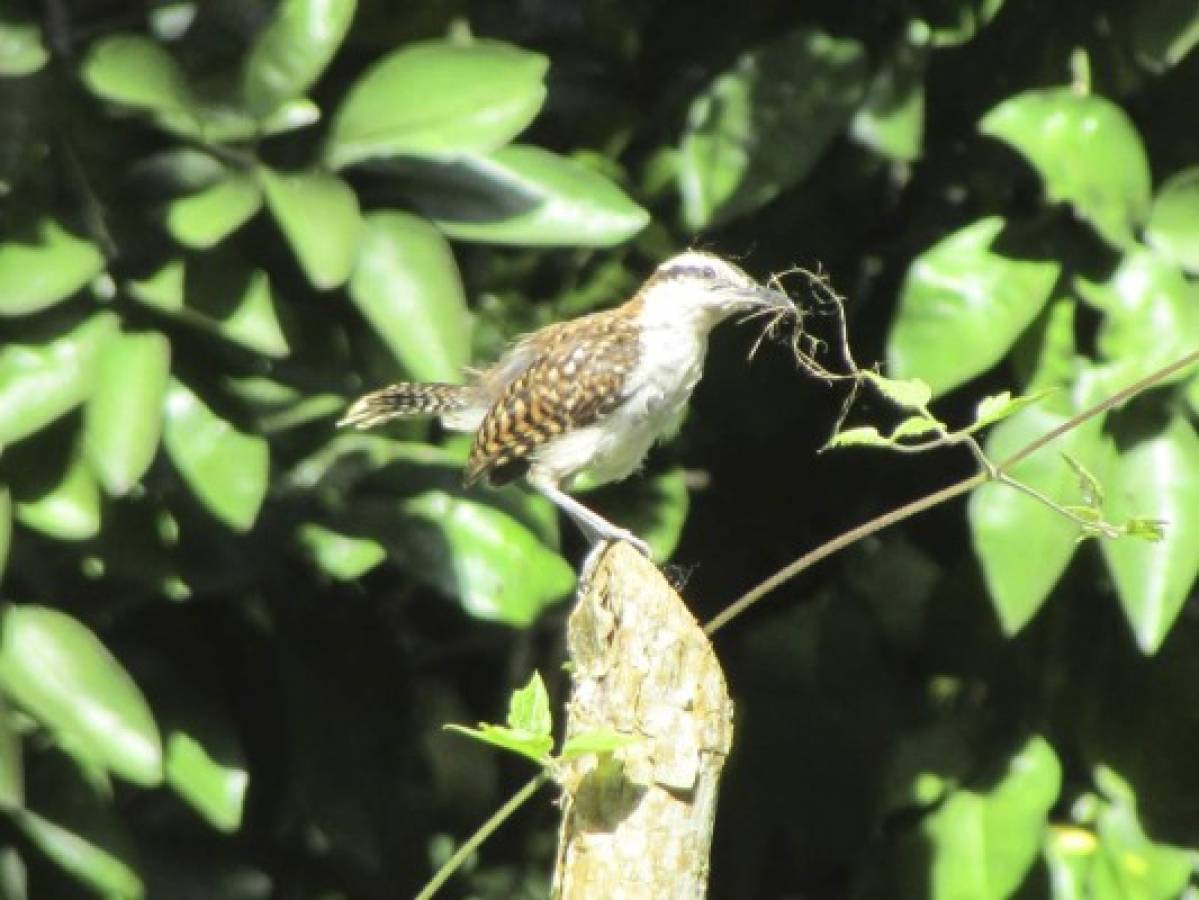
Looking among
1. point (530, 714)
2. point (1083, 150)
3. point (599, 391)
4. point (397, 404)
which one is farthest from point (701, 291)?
point (530, 714)

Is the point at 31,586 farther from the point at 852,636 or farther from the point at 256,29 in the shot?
the point at 852,636

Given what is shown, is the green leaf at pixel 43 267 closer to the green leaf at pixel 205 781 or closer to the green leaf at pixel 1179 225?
the green leaf at pixel 205 781

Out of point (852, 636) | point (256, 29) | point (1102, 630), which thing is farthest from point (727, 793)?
point (256, 29)

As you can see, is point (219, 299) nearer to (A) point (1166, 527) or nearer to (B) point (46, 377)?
(B) point (46, 377)

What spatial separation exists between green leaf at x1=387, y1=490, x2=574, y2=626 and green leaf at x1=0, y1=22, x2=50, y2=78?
0.88 m

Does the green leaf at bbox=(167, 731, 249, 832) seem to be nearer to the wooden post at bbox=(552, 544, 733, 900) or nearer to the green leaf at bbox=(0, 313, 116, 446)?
the green leaf at bbox=(0, 313, 116, 446)

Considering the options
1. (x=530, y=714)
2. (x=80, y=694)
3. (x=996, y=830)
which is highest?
(x=530, y=714)

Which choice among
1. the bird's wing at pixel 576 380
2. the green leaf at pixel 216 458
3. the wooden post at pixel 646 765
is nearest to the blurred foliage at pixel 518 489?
the green leaf at pixel 216 458

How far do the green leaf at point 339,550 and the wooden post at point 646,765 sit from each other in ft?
3.19

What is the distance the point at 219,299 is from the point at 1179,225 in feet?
4.93

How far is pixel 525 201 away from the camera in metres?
3.78

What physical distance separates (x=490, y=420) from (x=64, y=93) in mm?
836

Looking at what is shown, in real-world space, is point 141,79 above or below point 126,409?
above

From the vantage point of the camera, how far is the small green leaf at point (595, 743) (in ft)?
8.21
